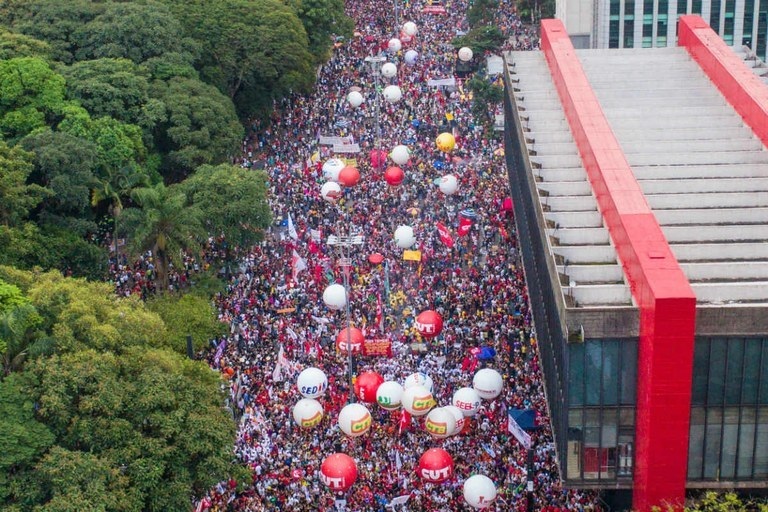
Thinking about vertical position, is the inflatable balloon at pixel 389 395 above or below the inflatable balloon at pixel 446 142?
above

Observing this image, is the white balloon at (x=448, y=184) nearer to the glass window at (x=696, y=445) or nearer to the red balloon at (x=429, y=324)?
the red balloon at (x=429, y=324)

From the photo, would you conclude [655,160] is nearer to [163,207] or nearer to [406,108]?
[163,207]

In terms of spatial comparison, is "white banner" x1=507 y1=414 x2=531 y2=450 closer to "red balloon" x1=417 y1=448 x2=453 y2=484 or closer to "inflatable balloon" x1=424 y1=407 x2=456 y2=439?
"inflatable balloon" x1=424 y1=407 x2=456 y2=439

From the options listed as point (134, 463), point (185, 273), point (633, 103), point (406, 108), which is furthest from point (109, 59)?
point (134, 463)

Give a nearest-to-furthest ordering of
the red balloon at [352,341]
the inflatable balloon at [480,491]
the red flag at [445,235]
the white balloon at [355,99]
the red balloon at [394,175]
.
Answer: the inflatable balloon at [480,491] < the red balloon at [352,341] < the red flag at [445,235] < the red balloon at [394,175] < the white balloon at [355,99]

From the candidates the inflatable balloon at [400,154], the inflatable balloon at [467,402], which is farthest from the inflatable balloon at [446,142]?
the inflatable balloon at [467,402]

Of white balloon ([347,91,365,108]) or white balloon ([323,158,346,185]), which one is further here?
white balloon ([347,91,365,108])

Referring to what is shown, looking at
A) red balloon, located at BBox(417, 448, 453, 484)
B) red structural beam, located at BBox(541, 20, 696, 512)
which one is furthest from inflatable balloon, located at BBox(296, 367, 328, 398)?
red structural beam, located at BBox(541, 20, 696, 512)

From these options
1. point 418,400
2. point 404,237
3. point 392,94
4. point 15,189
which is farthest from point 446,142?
point 418,400

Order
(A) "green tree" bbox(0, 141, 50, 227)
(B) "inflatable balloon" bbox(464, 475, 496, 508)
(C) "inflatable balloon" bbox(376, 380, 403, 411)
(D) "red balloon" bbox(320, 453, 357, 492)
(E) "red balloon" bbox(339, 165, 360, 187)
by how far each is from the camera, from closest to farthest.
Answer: (B) "inflatable balloon" bbox(464, 475, 496, 508), (D) "red balloon" bbox(320, 453, 357, 492), (C) "inflatable balloon" bbox(376, 380, 403, 411), (A) "green tree" bbox(0, 141, 50, 227), (E) "red balloon" bbox(339, 165, 360, 187)
